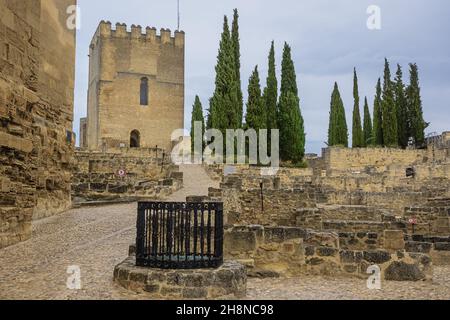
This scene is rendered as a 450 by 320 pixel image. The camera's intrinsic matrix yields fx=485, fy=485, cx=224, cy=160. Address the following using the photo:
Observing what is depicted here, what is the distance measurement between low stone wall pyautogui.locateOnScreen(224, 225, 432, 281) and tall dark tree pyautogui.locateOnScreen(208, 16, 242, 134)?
27.8 meters

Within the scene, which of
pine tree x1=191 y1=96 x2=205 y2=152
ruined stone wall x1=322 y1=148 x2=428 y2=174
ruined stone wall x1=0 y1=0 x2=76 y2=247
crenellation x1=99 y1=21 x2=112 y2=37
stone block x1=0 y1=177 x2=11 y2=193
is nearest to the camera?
stone block x1=0 y1=177 x2=11 y2=193

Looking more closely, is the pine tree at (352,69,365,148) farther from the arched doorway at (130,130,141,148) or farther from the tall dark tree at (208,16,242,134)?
the arched doorway at (130,130,141,148)

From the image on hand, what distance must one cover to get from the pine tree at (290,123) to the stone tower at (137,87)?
10.7 metres

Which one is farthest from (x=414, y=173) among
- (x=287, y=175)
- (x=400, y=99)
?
(x=400, y=99)

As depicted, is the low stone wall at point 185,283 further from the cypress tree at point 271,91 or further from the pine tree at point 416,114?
the pine tree at point 416,114

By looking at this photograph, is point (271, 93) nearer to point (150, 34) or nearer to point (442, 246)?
point (150, 34)

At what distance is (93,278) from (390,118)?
45.0 metres

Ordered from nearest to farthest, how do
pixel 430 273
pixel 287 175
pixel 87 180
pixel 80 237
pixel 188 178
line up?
A: 1. pixel 430 273
2. pixel 80 237
3. pixel 87 180
4. pixel 188 178
5. pixel 287 175

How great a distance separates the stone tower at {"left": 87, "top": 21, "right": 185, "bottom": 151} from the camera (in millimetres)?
43375

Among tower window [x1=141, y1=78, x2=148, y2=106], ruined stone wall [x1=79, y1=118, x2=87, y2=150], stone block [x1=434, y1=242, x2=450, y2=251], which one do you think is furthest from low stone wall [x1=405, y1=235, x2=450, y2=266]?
ruined stone wall [x1=79, y1=118, x2=87, y2=150]

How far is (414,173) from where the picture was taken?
122ft

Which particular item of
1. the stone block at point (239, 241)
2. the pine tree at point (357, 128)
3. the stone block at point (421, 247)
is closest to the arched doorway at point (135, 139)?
the pine tree at point (357, 128)

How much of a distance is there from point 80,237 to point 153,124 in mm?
34485

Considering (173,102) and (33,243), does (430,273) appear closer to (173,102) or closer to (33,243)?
(33,243)
